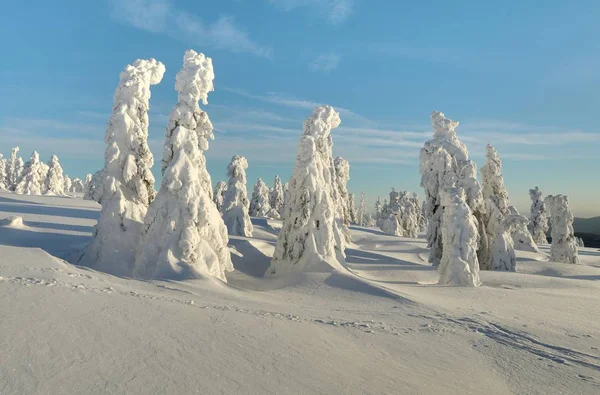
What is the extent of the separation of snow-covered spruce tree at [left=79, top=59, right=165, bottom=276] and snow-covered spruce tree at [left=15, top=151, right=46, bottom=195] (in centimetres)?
5957

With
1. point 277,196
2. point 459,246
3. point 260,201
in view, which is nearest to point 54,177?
point 260,201

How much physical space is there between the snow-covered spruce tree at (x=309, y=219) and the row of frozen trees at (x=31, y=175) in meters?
62.1

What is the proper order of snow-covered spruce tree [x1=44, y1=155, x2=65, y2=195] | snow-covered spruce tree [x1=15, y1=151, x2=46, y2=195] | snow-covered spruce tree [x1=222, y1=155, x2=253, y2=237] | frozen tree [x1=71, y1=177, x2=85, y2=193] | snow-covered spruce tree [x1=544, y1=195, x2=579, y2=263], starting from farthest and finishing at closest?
frozen tree [x1=71, y1=177, x2=85, y2=193] < snow-covered spruce tree [x1=44, y1=155, x2=65, y2=195] < snow-covered spruce tree [x1=15, y1=151, x2=46, y2=195] < snow-covered spruce tree [x1=222, y1=155, x2=253, y2=237] < snow-covered spruce tree [x1=544, y1=195, x2=579, y2=263]

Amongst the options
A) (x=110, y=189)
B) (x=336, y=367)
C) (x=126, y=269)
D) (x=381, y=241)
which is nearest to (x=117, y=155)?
(x=110, y=189)

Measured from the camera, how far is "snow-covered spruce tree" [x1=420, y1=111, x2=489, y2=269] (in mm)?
27672

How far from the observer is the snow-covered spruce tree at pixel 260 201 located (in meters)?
68.6

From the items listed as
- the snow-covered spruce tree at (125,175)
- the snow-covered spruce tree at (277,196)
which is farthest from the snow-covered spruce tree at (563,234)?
the snow-covered spruce tree at (277,196)

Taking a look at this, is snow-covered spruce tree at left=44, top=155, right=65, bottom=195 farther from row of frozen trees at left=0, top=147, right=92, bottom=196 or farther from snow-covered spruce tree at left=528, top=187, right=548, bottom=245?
snow-covered spruce tree at left=528, top=187, right=548, bottom=245

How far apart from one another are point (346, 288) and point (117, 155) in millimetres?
12685

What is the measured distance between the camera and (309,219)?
20.8 metres

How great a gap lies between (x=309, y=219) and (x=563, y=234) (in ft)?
96.3

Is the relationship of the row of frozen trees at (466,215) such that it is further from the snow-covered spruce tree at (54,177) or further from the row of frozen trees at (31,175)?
the snow-covered spruce tree at (54,177)

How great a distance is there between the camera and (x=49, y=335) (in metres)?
6.86

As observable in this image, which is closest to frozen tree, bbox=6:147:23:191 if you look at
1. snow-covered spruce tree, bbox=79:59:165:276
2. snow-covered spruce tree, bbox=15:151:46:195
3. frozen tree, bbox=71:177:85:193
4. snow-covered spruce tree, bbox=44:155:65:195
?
snow-covered spruce tree, bbox=44:155:65:195
